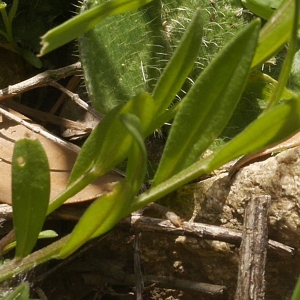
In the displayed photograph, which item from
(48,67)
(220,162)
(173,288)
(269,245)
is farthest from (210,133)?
(48,67)

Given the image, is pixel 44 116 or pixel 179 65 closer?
pixel 179 65

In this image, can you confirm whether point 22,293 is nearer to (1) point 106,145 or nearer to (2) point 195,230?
(1) point 106,145

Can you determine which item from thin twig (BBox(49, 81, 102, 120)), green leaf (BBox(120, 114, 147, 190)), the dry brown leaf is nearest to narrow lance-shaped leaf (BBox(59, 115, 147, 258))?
green leaf (BBox(120, 114, 147, 190))

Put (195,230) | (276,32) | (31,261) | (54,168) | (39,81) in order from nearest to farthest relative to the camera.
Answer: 1. (276,32)
2. (31,261)
3. (195,230)
4. (54,168)
5. (39,81)

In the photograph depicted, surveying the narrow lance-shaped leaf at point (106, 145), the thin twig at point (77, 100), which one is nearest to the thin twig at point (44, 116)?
the thin twig at point (77, 100)

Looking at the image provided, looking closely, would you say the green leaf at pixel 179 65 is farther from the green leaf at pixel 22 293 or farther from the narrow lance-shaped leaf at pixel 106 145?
the green leaf at pixel 22 293

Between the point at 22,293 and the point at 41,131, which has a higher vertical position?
the point at 41,131

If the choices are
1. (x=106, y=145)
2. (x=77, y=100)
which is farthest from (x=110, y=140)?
(x=77, y=100)
